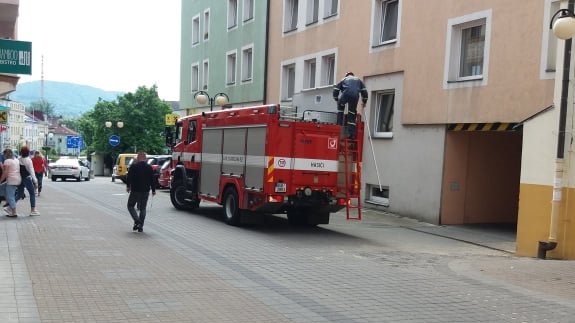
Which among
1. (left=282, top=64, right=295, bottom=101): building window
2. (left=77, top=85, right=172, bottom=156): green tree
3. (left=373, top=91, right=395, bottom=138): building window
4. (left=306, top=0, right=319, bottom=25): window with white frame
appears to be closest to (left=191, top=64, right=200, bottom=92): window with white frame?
(left=282, top=64, right=295, bottom=101): building window

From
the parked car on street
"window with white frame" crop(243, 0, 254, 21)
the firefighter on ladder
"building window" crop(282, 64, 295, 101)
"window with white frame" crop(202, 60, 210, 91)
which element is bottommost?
the parked car on street

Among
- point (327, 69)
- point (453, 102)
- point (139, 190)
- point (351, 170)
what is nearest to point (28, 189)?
point (139, 190)

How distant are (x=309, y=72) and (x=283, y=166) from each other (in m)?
12.1

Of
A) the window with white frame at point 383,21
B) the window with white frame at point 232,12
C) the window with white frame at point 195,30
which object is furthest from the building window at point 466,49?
the window with white frame at point 195,30

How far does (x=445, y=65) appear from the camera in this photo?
16.1 m

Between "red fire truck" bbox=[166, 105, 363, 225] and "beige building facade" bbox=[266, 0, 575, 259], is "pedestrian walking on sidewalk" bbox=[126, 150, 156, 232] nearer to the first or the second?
"red fire truck" bbox=[166, 105, 363, 225]

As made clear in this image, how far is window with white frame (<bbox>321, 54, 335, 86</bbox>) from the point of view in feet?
73.7

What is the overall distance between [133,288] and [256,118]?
6.82 meters

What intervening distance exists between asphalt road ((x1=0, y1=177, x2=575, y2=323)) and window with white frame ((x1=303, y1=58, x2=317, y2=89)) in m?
11.5

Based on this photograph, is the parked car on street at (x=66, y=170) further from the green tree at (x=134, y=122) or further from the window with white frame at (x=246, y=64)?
the green tree at (x=134, y=122)

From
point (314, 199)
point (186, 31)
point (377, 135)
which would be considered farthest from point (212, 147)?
point (186, 31)

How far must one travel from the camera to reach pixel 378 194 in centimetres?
1922

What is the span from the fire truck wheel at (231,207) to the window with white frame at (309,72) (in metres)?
10.6

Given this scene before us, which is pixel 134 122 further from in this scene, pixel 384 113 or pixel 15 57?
pixel 15 57
